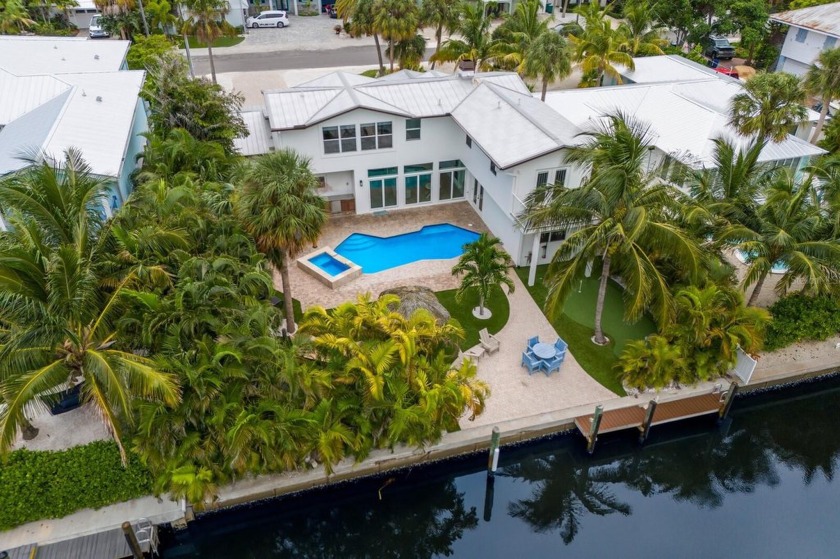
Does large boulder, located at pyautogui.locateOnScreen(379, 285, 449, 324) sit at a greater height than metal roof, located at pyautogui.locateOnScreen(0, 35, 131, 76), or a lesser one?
lesser

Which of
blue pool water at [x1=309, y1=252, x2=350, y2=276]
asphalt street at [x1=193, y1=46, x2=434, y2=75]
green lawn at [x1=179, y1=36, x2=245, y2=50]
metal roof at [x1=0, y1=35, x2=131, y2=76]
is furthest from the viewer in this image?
green lawn at [x1=179, y1=36, x2=245, y2=50]

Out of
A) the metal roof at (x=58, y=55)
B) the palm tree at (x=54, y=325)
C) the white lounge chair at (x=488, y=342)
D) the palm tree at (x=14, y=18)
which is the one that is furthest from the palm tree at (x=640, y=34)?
the palm tree at (x=14, y=18)

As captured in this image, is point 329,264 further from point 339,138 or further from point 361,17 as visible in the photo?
point 361,17

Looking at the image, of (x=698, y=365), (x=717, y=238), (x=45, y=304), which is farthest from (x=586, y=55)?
(x=45, y=304)

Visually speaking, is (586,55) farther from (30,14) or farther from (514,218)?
(30,14)

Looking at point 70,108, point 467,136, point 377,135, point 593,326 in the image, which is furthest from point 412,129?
point 70,108

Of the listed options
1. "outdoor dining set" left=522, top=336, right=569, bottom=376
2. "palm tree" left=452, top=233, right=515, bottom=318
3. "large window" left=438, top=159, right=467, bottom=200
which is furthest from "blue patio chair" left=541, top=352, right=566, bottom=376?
"large window" left=438, top=159, right=467, bottom=200

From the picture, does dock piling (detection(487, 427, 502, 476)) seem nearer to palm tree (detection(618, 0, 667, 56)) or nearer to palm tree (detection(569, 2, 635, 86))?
palm tree (detection(569, 2, 635, 86))

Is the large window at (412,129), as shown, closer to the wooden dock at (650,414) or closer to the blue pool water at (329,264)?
the blue pool water at (329,264)

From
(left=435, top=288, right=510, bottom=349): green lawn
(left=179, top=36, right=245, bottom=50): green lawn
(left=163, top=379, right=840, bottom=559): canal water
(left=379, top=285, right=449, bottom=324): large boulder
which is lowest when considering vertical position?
(left=163, top=379, right=840, bottom=559): canal water
